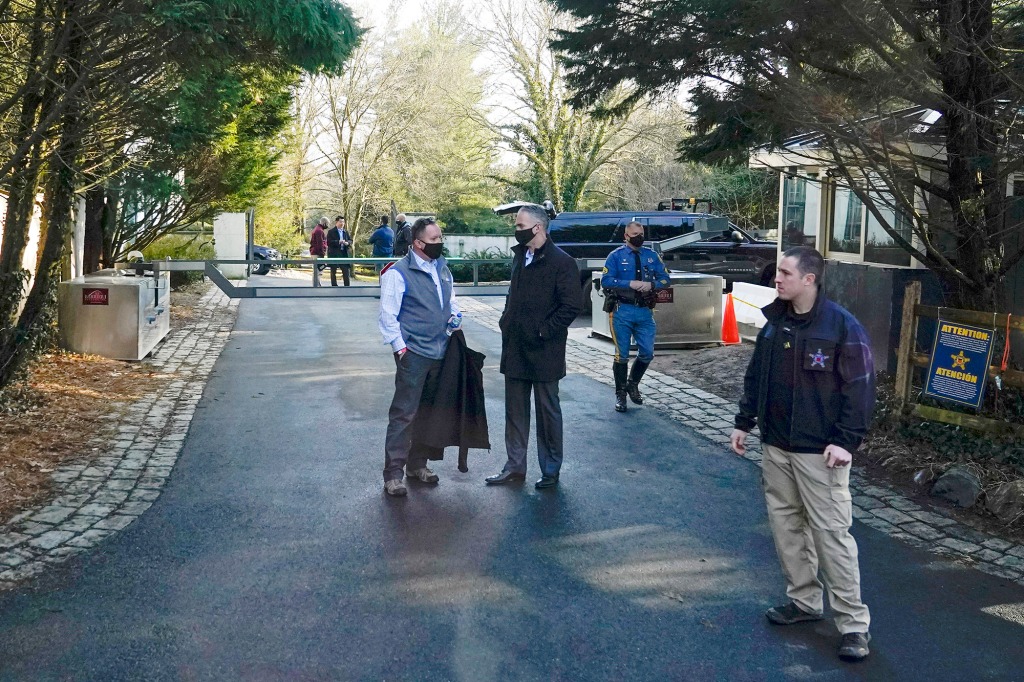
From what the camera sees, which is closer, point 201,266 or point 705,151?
point 705,151

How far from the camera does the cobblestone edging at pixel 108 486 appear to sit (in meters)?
5.79

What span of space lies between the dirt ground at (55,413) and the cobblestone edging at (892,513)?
15.4 feet

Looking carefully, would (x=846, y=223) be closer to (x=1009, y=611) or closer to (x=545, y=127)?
(x=1009, y=611)

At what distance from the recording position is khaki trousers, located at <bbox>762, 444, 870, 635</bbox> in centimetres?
459

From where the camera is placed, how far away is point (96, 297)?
12617 millimetres

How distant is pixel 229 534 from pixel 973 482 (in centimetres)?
465

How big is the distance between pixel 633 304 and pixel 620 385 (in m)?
0.80

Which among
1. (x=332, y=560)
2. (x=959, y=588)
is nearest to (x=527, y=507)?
(x=332, y=560)

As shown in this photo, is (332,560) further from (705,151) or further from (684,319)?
(684,319)

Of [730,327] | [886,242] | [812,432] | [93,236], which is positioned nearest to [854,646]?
[812,432]

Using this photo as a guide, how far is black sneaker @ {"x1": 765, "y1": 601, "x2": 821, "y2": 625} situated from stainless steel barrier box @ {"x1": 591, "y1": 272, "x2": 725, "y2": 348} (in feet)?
32.0

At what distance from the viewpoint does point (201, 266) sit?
1644cm

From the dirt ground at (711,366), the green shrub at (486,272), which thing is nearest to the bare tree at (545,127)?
the green shrub at (486,272)

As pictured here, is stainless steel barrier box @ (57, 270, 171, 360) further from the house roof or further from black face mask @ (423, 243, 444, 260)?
the house roof
